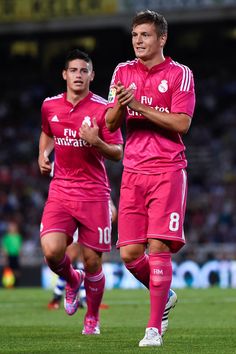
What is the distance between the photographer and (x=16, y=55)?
138 ft

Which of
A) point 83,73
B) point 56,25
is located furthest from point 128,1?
point 83,73

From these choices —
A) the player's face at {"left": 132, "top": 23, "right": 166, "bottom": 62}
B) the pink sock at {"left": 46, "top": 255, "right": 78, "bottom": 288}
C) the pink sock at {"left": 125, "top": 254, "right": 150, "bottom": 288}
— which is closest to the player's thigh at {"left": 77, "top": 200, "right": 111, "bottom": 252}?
the pink sock at {"left": 46, "top": 255, "right": 78, "bottom": 288}

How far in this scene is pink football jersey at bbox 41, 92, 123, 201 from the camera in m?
10.3

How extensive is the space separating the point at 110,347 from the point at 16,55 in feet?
113

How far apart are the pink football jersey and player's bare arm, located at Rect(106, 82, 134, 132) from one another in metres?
1.35

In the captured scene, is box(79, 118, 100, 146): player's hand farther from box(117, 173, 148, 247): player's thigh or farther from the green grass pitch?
the green grass pitch

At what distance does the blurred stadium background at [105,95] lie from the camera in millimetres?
26578

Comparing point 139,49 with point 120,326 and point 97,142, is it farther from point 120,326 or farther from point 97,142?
point 120,326

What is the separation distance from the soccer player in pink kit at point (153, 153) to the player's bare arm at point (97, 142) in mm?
542

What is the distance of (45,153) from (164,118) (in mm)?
2117

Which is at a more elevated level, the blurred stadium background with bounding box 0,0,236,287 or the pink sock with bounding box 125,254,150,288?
the pink sock with bounding box 125,254,150,288

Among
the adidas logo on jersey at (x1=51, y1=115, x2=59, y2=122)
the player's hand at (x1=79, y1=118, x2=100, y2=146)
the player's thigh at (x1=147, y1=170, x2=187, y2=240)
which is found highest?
the player's hand at (x1=79, y1=118, x2=100, y2=146)

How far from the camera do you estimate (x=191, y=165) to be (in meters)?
32.2

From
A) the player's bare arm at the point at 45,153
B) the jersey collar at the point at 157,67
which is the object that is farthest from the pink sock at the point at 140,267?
→ the player's bare arm at the point at 45,153
